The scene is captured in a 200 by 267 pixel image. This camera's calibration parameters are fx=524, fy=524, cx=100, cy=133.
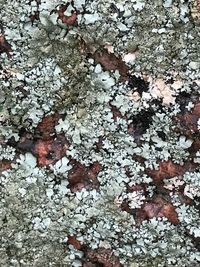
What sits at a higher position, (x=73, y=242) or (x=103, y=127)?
(x=103, y=127)

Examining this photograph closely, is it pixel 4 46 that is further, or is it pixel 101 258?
pixel 101 258

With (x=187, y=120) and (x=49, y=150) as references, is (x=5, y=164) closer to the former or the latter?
(x=49, y=150)

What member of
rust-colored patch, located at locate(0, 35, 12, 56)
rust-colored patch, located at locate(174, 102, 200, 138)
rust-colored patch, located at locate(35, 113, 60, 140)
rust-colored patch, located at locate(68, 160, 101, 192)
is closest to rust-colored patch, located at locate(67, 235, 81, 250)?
rust-colored patch, located at locate(68, 160, 101, 192)

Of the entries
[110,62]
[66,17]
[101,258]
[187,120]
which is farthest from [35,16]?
[101,258]

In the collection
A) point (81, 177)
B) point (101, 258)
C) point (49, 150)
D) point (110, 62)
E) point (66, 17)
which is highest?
point (66, 17)

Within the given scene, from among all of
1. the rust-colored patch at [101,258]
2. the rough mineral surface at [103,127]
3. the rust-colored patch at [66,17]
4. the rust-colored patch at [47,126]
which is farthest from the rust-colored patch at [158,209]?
the rust-colored patch at [66,17]

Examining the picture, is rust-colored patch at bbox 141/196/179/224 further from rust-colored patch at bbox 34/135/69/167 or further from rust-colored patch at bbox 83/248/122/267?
rust-colored patch at bbox 34/135/69/167

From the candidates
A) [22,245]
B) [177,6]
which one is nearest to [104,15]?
[177,6]
